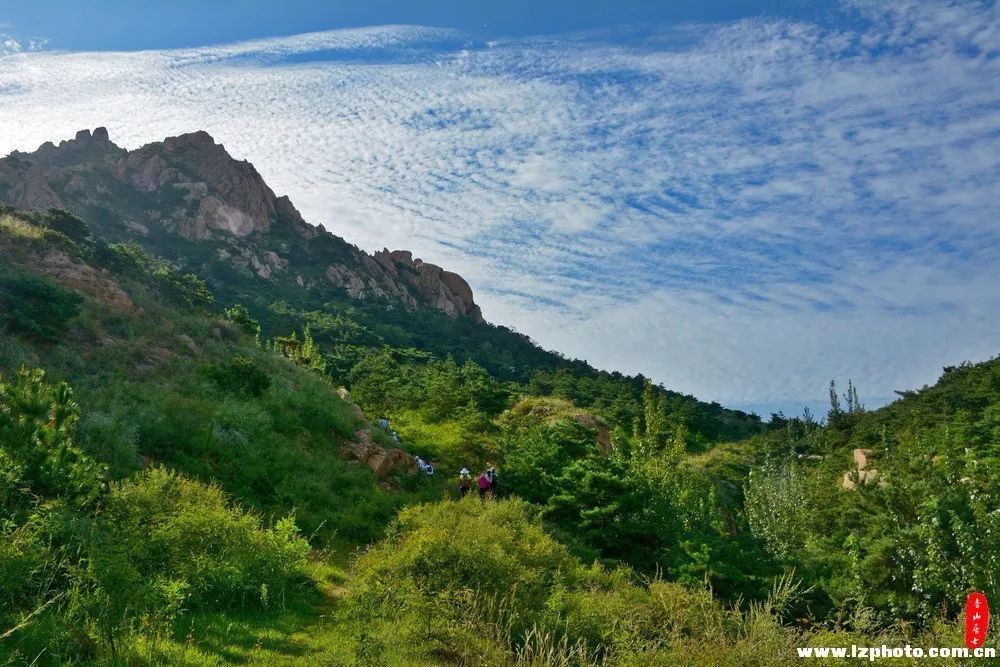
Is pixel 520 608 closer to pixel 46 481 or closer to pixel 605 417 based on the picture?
pixel 46 481

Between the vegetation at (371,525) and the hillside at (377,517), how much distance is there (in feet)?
0.18

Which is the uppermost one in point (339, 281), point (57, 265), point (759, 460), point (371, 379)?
point (339, 281)

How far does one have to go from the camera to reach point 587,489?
647 inches

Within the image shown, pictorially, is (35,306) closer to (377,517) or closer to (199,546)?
(377,517)

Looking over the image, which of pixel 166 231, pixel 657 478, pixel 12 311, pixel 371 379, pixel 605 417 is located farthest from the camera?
pixel 166 231

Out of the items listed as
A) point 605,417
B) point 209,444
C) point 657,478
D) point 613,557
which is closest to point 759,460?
point 605,417

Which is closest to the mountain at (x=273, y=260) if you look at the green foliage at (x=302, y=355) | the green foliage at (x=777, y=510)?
the green foliage at (x=302, y=355)

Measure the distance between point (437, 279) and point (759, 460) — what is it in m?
A: 75.9

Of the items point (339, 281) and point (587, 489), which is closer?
point (587, 489)

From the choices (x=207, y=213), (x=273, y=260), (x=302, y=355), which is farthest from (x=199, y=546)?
(x=207, y=213)

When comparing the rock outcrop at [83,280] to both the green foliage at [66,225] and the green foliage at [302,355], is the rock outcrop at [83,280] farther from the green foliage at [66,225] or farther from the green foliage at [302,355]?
the green foliage at [302,355]

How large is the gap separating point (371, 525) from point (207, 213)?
294 feet

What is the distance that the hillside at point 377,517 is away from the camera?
6965 mm

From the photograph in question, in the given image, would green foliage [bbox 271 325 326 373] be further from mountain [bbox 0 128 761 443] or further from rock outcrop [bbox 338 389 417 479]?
rock outcrop [bbox 338 389 417 479]
